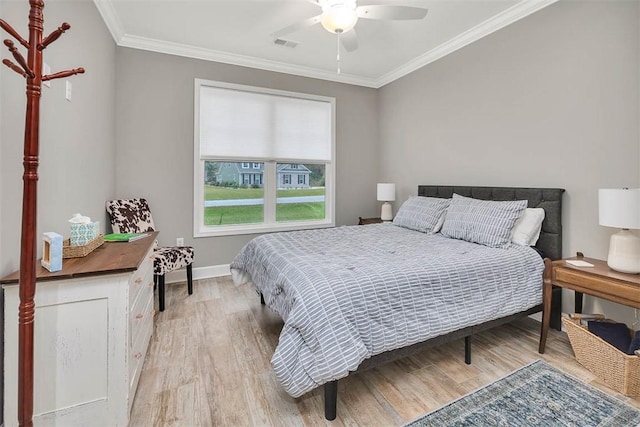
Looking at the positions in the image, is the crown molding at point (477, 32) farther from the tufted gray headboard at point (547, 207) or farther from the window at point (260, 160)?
the tufted gray headboard at point (547, 207)

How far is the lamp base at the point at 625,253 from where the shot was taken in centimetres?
191

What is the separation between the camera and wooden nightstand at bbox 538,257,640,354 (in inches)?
70.8

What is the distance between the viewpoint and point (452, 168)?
364 centimetres

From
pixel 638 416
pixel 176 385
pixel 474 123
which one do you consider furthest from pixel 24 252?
pixel 474 123

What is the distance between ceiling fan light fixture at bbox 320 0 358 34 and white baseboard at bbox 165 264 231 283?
10.1 ft

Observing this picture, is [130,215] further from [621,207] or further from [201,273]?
[621,207]


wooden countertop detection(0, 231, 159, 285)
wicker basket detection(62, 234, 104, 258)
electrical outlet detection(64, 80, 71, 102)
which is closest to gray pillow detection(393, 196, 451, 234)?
wooden countertop detection(0, 231, 159, 285)

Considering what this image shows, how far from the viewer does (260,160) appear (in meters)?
4.18

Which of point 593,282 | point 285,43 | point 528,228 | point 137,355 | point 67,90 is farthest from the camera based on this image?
point 285,43

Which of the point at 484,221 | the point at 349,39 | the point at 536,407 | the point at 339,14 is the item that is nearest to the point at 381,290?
the point at 536,407

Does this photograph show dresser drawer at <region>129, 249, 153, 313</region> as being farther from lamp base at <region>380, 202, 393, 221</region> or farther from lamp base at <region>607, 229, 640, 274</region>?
lamp base at <region>380, 202, 393, 221</region>

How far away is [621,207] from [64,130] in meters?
3.65

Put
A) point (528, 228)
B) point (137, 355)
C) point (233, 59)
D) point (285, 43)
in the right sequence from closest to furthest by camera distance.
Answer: point (137, 355) → point (528, 228) → point (285, 43) → point (233, 59)

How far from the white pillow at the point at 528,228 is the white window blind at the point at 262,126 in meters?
2.74
